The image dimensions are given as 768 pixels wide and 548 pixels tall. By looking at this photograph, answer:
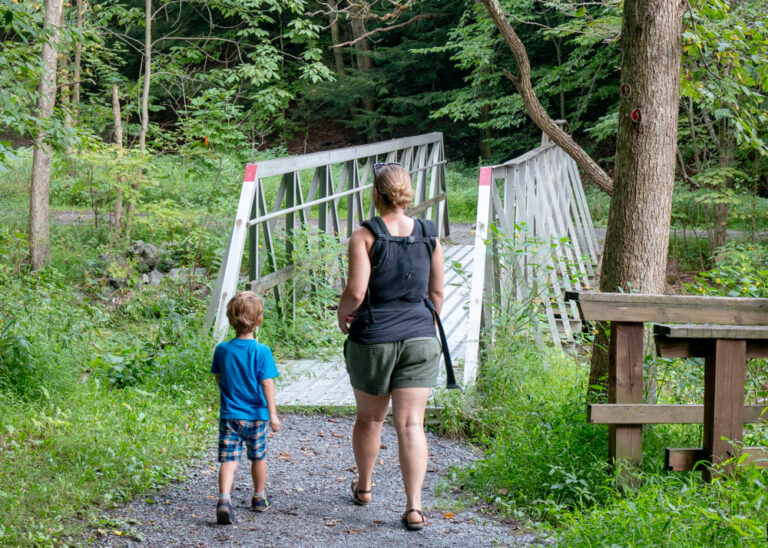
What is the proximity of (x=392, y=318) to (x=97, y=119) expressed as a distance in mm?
11641

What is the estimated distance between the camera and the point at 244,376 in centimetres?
389

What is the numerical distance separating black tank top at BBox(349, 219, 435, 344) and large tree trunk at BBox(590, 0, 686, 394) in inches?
69.1

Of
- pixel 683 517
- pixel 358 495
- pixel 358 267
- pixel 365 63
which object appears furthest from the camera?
pixel 365 63

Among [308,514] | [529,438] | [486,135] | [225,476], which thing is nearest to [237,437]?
[225,476]

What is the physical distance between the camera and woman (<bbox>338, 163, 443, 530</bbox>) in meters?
3.56

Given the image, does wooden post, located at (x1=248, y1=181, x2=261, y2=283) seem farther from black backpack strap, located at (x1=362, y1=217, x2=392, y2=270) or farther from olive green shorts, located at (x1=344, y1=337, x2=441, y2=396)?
black backpack strap, located at (x1=362, y1=217, x2=392, y2=270)

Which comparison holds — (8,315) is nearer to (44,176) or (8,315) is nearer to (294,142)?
(44,176)

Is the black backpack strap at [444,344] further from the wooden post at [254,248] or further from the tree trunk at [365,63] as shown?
the tree trunk at [365,63]

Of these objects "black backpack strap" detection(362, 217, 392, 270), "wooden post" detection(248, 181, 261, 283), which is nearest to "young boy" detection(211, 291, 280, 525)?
"black backpack strap" detection(362, 217, 392, 270)

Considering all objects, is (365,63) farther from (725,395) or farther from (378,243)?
(725,395)

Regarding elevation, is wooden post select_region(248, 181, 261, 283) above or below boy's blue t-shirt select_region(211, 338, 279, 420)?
above

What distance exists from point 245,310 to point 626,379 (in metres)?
1.94

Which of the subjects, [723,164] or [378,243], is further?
[723,164]

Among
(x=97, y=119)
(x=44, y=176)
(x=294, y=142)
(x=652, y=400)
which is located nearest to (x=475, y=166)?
(x=294, y=142)
